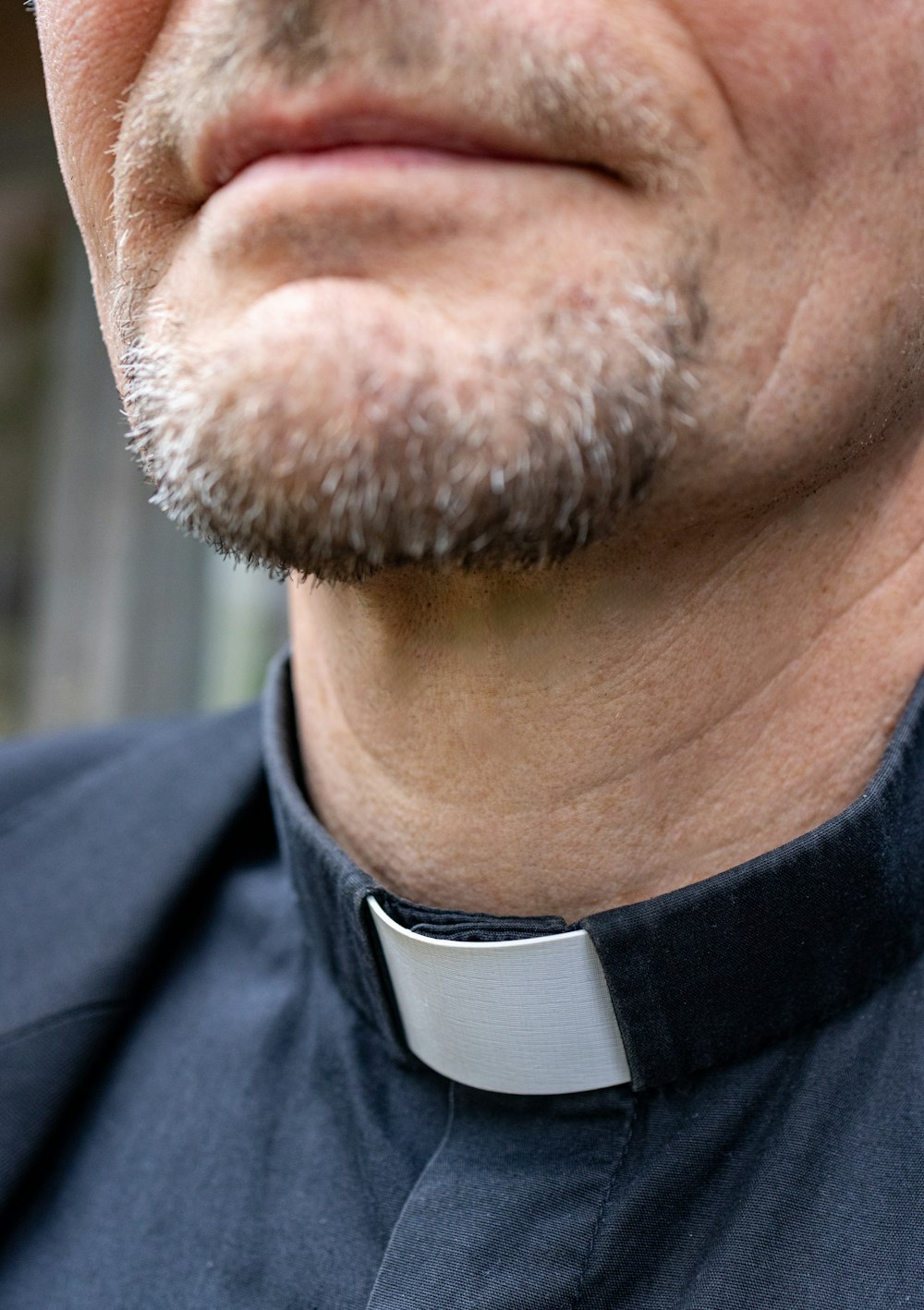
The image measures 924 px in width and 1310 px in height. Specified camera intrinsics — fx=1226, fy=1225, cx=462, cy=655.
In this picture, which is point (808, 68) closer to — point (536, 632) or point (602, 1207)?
point (536, 632)

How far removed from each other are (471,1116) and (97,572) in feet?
9.09

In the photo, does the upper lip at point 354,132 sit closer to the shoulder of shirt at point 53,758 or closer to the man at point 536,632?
the man at point 536,632

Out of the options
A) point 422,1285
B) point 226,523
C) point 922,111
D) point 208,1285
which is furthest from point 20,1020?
point 922,111

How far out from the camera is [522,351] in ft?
2.28

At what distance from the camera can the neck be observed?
0.89 m

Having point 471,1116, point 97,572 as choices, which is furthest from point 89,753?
Result: point 97,572

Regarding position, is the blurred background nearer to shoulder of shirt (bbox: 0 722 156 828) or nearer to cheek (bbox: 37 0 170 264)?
shoulder of shirt (bbox: 0 722 156 828)

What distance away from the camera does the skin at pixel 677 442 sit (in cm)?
72

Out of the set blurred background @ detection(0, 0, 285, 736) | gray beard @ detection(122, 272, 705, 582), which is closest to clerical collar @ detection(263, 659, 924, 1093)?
gray beard @ detection(122, 272, 705, 582)

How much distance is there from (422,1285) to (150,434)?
0.59 meters

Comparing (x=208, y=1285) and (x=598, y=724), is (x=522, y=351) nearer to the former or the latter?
(x=598, y=724)

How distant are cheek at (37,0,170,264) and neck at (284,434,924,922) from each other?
376mm

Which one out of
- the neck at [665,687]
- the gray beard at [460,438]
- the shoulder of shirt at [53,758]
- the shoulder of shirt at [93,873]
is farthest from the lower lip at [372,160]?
the shoulder of shirt at [53,758]

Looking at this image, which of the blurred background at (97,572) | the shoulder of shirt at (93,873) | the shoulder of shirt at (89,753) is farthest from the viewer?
the blurred background at (97,572)
